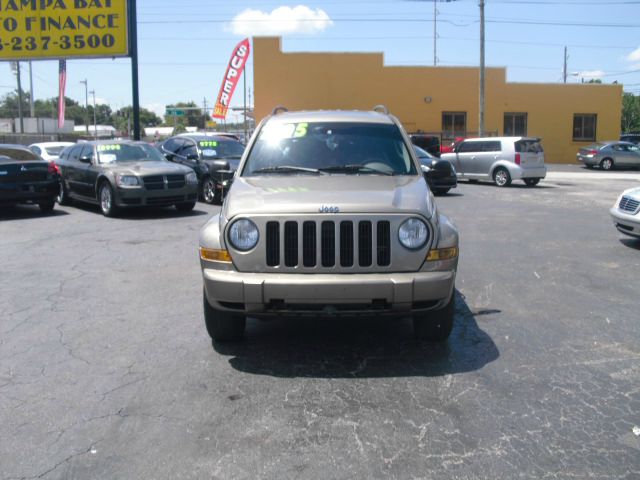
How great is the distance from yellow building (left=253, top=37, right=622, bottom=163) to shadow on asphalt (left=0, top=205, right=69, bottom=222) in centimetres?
2095

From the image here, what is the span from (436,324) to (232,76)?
30618 millimetres

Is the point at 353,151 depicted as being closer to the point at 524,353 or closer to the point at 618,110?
the point at 524,353

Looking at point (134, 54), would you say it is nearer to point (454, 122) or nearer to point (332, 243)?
point (332, 243)

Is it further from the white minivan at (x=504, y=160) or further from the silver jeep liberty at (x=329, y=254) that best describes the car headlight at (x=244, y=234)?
the white minivan at (x=504, y=160)

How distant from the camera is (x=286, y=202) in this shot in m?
4.49

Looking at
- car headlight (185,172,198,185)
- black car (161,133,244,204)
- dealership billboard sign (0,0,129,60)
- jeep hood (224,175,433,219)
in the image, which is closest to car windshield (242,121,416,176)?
jeep hood (224,175,433,219)

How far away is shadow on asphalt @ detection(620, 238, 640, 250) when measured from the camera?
9750 mm

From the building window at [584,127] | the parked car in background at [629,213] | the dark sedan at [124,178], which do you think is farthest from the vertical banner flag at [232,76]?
the parked car in background at [629,213]

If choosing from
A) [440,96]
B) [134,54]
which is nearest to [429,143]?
[440,96]

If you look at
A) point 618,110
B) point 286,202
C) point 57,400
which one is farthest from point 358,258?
point 618,110

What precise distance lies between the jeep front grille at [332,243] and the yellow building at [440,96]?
30.3 metres

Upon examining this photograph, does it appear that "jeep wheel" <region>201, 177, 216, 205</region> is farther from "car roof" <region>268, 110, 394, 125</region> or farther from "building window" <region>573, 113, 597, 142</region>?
"building window" <region>573, 113, 597, 142</region>

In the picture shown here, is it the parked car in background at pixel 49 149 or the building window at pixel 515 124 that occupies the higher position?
the building window at pixel 515 124

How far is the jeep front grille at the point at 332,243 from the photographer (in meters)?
4.35
